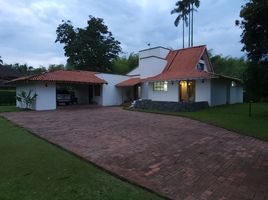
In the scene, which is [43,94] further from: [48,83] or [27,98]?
[27,98]

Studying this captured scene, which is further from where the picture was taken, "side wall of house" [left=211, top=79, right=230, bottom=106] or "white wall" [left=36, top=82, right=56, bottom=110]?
"white wall" [left=36, top=82, right=56, bottom=110]

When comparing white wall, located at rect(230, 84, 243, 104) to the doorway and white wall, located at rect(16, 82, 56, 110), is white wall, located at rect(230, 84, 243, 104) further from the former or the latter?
white wall, located at rect(16, 82, 56, 110)

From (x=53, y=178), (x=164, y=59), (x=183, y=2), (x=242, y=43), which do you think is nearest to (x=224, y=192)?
(x=53, y=178)

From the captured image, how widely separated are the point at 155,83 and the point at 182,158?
1759 centimetres

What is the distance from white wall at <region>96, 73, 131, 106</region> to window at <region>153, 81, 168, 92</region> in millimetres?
5004

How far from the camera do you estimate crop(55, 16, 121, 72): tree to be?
1538 inches

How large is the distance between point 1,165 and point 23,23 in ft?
59.1

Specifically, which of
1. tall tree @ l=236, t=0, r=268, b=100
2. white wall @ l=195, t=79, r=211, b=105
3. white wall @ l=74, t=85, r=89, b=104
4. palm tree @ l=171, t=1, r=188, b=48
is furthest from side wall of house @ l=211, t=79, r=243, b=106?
palm tree @ l=171, t=1, r=188, b=48

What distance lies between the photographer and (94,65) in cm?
4016

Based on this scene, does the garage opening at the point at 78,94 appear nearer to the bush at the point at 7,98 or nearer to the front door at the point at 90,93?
the front door at the point at 90,93

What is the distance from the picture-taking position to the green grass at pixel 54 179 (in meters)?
3.89

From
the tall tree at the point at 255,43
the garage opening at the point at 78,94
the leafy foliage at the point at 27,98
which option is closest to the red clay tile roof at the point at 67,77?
the leafy foliage at the point at 27,98

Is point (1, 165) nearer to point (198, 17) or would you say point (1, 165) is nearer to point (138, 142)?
point (138, 142)

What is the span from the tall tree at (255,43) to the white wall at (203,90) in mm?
5027
